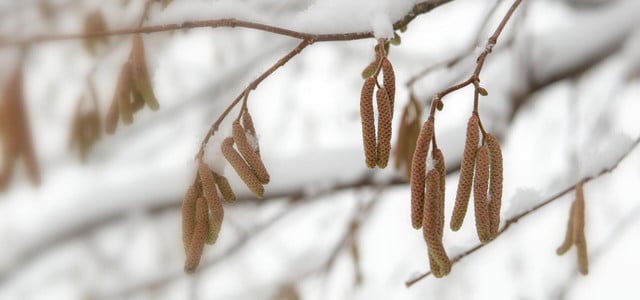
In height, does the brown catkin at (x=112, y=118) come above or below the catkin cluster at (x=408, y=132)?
above

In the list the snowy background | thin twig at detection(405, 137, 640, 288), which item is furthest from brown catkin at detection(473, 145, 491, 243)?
the snowy background

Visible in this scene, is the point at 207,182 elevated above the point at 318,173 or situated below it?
above

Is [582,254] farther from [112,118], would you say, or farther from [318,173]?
[318,173]

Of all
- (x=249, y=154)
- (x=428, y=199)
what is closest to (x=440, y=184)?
(x=428, y=199)

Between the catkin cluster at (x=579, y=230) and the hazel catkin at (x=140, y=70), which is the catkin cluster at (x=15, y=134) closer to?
the hazel catkin at (x=140, y=70)

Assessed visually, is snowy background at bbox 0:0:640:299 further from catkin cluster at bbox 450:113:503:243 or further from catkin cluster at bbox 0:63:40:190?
catkin cluster at bbox 450:113:503:243

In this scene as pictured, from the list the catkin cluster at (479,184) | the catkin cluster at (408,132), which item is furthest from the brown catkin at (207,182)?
the catkin cluster at (408,132)
